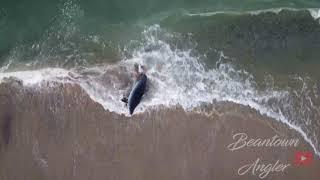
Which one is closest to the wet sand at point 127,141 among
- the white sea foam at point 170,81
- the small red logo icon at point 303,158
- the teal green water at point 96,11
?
the small red logo icon at point 303,158

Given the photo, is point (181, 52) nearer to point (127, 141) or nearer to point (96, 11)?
point (96, 11)

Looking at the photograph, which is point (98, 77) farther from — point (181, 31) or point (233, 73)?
point (233, 73)

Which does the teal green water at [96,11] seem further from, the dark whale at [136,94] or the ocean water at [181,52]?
the dark whale at [136,94]

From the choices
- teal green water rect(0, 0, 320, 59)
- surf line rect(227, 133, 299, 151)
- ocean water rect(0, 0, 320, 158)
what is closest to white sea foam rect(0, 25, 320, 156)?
ocean water rect(0, 0, 320, 158)

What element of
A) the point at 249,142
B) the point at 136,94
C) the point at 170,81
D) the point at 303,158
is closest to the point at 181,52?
the point at 170,81

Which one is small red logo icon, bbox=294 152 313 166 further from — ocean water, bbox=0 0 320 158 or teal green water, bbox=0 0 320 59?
teal green water, bbox=0 0 320 59

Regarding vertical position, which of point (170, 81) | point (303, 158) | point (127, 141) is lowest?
point (303, 158)
